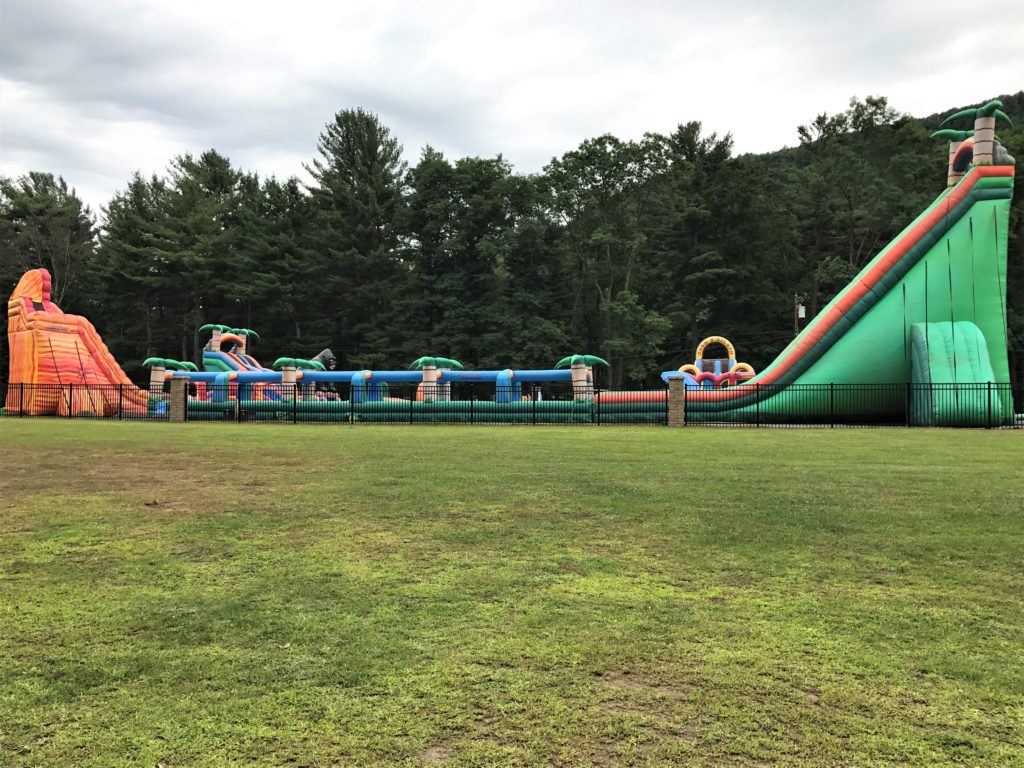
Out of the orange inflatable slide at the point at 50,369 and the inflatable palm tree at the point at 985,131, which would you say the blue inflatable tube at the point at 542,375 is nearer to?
the inflatable palm tree at the point at 985,131

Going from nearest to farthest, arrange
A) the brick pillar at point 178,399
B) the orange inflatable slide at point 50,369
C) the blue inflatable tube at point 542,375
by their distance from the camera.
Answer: the brick pillar at point 178,399, the orange inflatable slide at point 50,369, the blue inflatable tube at point 542,375

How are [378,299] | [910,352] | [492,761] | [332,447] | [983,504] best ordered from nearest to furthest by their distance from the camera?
[492,761]
[983,504]
[332,447]
[910,352]
[378,299]

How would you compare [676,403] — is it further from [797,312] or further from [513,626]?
[797,312]

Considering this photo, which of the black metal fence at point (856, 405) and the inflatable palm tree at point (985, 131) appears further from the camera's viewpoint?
the inflatable palm tree at point (985, 131)

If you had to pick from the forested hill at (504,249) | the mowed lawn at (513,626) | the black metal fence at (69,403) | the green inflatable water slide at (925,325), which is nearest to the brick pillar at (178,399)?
the black metal fence at (69,403)

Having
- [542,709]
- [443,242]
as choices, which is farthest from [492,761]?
[443,242]

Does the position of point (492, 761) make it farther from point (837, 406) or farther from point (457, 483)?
point (837, 406)

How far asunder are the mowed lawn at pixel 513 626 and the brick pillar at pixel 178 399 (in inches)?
682

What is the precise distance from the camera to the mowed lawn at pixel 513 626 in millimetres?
2535

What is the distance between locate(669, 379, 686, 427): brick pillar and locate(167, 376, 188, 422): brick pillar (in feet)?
56.6

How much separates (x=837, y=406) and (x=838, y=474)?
502 inches

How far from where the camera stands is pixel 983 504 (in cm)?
698

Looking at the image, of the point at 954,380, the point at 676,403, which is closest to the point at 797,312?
the point at 954,380

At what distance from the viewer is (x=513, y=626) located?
11.9 feet
